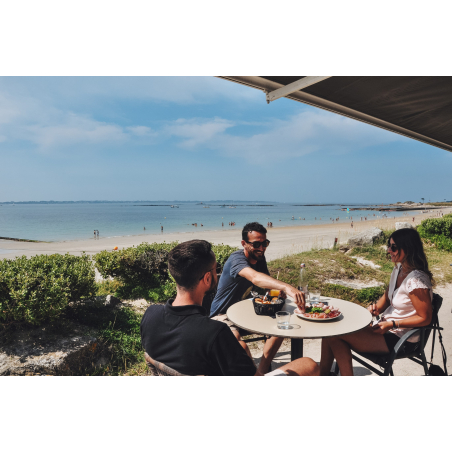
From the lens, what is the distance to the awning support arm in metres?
2.25

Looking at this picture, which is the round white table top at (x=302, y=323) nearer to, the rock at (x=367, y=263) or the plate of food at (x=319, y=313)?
the plate of food at (x=319, y=313)

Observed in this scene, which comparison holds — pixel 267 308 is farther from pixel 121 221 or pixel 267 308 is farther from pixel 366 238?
pixel 121 221

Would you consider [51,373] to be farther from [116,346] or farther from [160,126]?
[160,126]

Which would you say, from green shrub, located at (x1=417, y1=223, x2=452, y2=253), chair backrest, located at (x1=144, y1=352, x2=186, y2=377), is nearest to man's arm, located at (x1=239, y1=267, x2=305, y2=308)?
chair backrest, located at (x1=144, y1=352, x2=186, y2=377)

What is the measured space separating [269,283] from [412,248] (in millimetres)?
1240

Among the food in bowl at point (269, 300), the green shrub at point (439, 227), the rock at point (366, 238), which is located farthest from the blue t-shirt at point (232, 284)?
the green shrub at point (439, 227)

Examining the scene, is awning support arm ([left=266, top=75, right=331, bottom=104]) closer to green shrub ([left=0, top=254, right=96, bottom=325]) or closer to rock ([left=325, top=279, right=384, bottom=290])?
green shrub ([left=0, top=254, right=96, bottom=325])

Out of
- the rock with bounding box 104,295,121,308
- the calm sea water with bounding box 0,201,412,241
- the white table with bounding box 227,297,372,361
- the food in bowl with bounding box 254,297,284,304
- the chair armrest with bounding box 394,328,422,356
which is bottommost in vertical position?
the calm sea water with bounding box 0,201,412,241

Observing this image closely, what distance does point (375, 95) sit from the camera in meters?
2.62

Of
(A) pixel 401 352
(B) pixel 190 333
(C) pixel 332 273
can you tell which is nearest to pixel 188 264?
(B) pixel 190 333

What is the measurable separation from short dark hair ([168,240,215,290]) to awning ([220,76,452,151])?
1348 mm

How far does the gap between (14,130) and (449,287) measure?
374 ft
